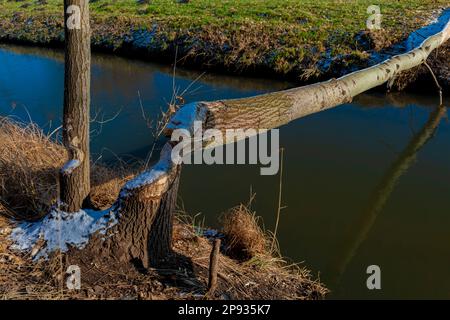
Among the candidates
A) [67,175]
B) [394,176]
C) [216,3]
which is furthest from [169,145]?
[216,3]

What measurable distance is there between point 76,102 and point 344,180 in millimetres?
4168

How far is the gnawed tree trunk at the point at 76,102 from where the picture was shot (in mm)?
3580

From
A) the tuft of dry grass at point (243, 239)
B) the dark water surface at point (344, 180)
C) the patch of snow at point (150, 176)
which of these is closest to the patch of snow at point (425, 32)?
the dark water surface at point (344, 180)

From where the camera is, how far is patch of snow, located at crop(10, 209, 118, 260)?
3695 mm

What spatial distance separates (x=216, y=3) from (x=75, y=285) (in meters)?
16.0

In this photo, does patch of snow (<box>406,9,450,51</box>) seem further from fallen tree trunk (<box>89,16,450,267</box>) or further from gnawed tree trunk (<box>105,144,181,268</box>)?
gnawed tree trunk (<box>105,144,181,268</box>)

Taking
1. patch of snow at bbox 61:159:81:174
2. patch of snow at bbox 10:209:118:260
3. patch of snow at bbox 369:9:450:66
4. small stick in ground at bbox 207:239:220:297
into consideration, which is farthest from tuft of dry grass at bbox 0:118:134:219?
patch of snow at bbox 369:9:450:66

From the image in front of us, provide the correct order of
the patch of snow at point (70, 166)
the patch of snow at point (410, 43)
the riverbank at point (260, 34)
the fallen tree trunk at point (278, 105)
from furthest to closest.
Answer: the riverbank at point (260, 34)
the patch of snow at point (410, 43)
the fallen tree trunk at point (278, 105)
the patch of snow at point (70, 166)

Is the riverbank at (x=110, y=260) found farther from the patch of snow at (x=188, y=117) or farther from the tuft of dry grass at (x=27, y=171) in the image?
the patch of snow at (x=188, y=117)

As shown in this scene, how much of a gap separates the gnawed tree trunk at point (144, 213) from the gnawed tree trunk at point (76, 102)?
46 cm

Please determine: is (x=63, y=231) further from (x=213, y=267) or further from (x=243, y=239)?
(x=243, y=239)

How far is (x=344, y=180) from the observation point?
663 centimetres

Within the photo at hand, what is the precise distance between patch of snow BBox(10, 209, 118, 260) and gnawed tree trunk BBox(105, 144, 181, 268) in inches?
5.1

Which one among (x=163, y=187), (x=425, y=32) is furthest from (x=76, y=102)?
(x=425, y=32)
